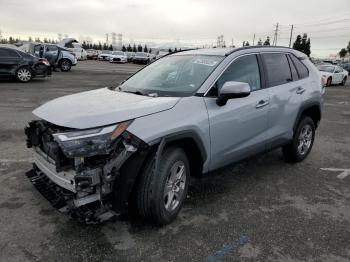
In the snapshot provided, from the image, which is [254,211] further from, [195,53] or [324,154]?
[324,154]

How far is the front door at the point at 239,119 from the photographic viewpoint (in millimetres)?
3883

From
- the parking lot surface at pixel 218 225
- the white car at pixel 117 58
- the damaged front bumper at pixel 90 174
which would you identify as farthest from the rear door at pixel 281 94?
the white car at pixel 117 58

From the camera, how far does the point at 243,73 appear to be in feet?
14.5

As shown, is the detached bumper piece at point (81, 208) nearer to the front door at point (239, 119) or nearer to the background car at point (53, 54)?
the front door at point (239, 119)

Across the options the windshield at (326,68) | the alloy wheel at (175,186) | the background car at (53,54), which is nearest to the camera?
the alloy wheel at (175,186)

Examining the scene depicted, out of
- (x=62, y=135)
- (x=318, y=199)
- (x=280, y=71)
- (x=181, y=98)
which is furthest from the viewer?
(x=280, y=71)

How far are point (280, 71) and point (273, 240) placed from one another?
257cm

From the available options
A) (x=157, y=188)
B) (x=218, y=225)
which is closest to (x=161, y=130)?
(x=157, y=188)

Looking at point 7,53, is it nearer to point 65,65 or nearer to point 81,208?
point 65,65

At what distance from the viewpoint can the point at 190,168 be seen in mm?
3918

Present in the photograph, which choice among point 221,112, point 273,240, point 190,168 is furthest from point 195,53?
point 273,240

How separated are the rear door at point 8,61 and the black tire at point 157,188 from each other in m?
13.5

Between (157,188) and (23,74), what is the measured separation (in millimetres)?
14254

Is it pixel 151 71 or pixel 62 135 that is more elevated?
pixel 151 71
